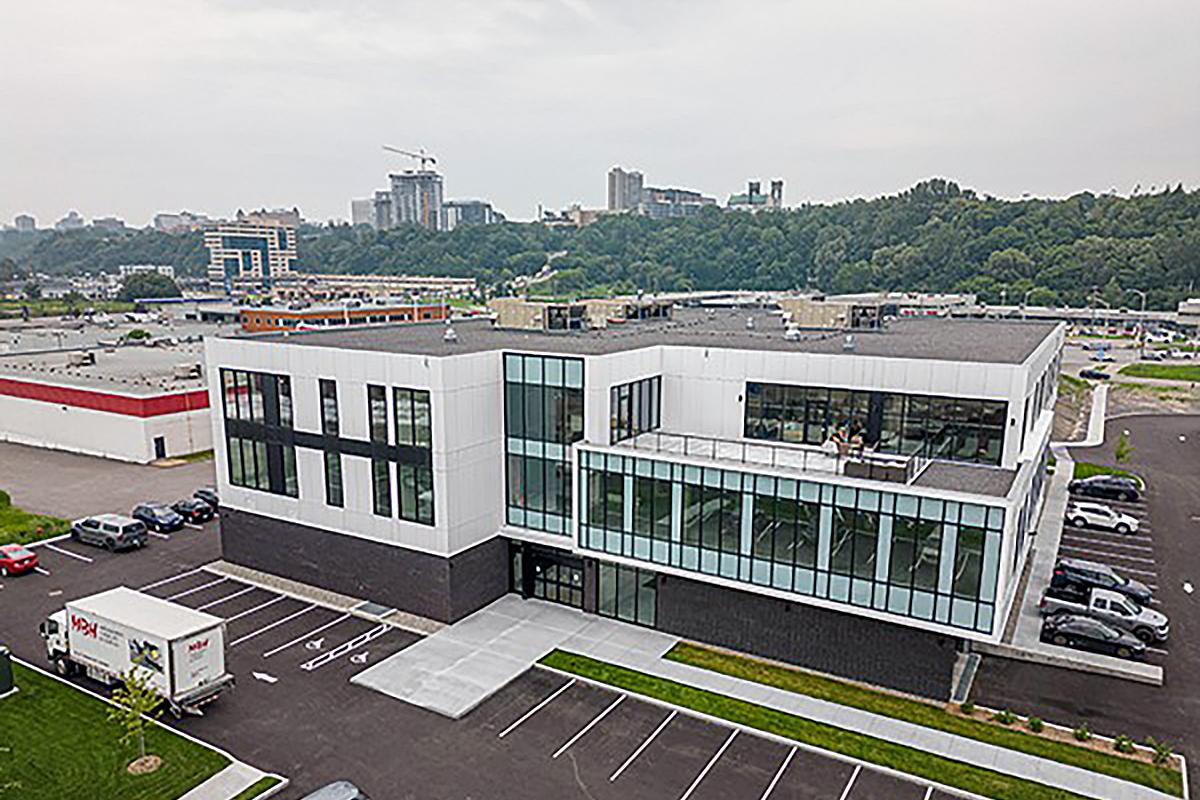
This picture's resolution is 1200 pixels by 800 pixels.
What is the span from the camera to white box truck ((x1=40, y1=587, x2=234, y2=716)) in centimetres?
1998

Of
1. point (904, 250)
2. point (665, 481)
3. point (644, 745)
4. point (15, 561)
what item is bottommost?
point (644, 745)

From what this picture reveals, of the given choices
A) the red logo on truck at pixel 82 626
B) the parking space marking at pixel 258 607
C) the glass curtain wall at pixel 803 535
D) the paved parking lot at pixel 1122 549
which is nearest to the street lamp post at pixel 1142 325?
the paved parking lot at pixel 1122 549

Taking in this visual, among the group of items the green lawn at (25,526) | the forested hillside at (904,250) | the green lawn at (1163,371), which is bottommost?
the green lawn at (25,526)

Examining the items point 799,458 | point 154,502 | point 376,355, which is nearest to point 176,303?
point 154,502

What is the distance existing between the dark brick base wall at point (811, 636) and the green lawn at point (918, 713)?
A: 0.41 metres

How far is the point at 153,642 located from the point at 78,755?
2894 millimetres

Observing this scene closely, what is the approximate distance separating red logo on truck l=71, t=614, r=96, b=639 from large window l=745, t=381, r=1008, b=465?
2047 cm

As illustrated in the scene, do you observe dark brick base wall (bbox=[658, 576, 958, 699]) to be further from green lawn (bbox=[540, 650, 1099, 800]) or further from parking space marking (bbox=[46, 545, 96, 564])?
parking space marking (bbox=[46, 545, 96, 564])

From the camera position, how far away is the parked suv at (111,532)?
3247 centimetres

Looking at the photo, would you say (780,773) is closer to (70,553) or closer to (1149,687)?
(1149,687)

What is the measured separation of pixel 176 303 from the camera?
149250 mm

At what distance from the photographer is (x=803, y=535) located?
855 inches

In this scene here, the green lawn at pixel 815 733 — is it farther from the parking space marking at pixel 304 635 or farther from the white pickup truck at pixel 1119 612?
the white pickup truck at pixel 1119 612

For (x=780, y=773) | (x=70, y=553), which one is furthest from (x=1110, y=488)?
(x=70, y=553)
